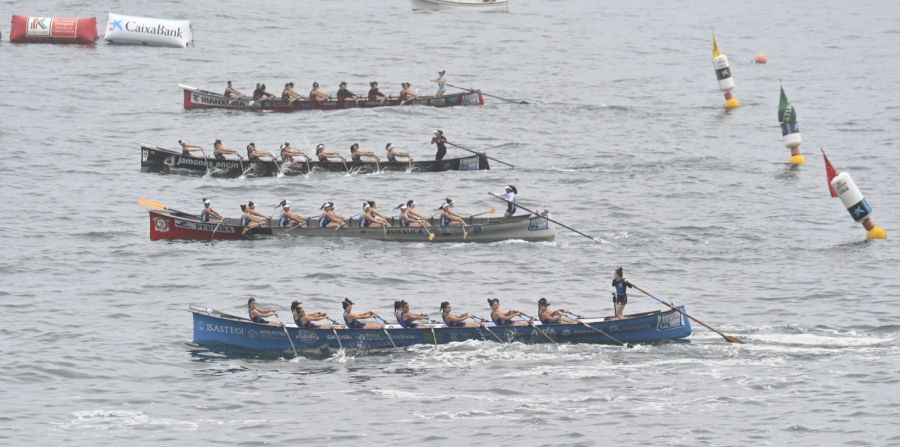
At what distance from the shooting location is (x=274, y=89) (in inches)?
3492

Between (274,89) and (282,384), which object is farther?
(274,89)

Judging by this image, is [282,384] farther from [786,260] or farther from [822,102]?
[822,102]

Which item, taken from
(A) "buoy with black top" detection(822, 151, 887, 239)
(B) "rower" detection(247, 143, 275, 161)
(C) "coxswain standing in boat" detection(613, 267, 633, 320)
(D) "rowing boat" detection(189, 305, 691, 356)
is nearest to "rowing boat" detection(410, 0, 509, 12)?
(B) "rower" detection(247, 143, 275, 161)

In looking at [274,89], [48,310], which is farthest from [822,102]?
[48,310]

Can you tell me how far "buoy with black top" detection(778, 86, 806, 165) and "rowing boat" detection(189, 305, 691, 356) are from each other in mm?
30434

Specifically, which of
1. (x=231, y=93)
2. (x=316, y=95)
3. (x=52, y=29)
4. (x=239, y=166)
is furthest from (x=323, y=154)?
(x=52, y=29)

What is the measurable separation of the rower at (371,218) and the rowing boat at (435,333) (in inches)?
510

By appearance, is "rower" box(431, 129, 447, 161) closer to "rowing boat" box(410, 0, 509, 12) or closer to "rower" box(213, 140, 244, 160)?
"rower" box(213, 140, 244, 160)

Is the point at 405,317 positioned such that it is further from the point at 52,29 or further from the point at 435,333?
the point at 52,29

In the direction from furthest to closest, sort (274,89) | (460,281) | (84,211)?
(274,89) < (84,211) < (460,281)

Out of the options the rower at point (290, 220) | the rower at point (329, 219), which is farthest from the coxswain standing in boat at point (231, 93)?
the rower at point (329, 219)

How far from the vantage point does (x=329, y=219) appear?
55.3m

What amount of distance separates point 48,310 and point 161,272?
5.69 m

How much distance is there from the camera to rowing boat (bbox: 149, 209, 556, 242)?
5538 centimetres
